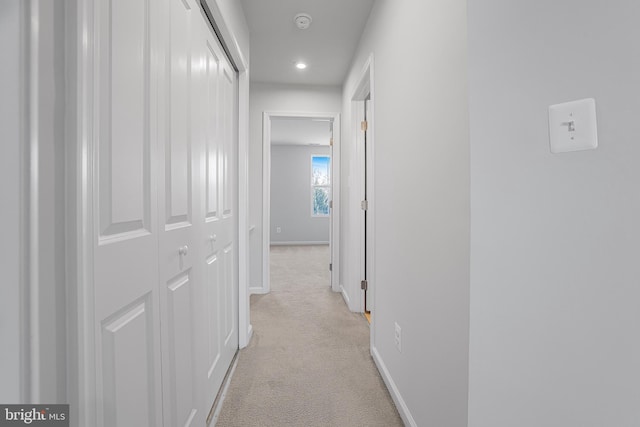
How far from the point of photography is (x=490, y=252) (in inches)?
30.5

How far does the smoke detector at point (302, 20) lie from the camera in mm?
2277

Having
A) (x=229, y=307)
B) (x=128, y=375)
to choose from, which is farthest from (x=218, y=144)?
(x=128, y=375)

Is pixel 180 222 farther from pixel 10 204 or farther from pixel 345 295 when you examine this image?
pixel 345 295

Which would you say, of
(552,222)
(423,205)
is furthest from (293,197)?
(552,222)

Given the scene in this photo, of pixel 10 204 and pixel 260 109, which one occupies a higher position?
pixel 260 109

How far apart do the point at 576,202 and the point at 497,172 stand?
0.20m

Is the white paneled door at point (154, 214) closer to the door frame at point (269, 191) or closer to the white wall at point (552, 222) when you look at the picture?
the white wall at point (552, 222)

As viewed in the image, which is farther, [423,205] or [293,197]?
[293,197]

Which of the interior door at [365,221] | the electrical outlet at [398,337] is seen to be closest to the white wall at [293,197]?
the interior door at [365,221]

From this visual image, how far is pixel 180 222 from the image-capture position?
3.69 ft

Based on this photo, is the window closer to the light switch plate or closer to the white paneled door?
the white paneled door

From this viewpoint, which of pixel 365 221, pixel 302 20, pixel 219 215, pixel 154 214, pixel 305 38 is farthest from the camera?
pixel 365 221

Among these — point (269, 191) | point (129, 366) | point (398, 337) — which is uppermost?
point (269, 191)

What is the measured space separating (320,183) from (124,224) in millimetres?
7277
